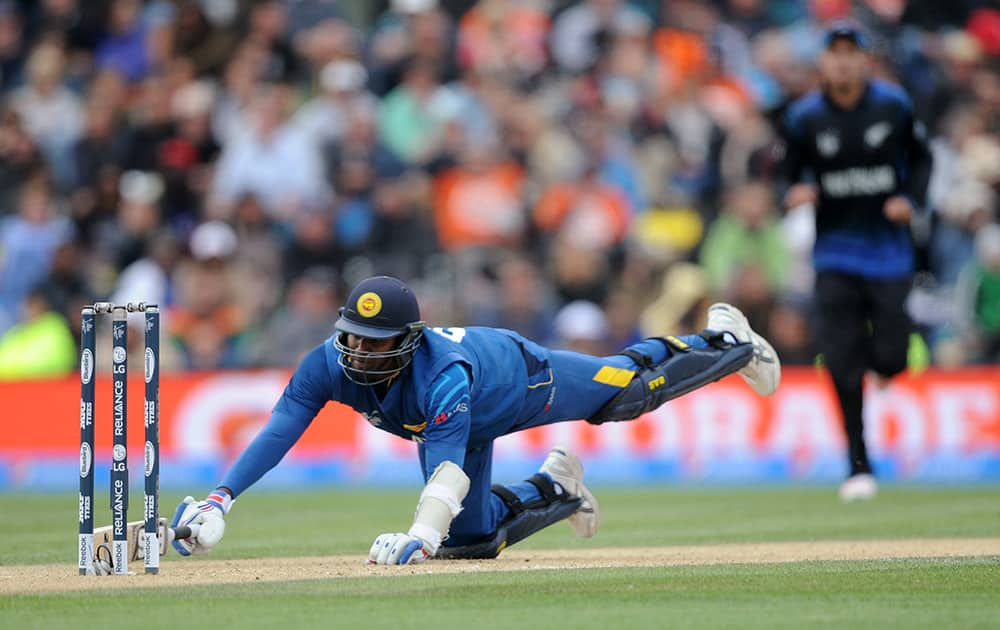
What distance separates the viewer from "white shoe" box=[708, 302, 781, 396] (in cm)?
1062

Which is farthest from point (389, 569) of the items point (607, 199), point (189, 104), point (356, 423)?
point (189, 104)

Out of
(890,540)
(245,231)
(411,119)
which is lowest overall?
(890,540)

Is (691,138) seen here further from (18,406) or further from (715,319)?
(715,319)

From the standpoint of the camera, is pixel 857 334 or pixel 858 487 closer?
pixel 857 334

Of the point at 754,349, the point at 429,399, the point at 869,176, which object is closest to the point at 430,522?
the point at 429,399

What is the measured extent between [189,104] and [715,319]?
36.3 feet

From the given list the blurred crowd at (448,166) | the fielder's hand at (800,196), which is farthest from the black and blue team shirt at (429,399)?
the blurred crowd at (448,166)

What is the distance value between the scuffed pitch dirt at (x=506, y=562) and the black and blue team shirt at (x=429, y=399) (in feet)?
1.70

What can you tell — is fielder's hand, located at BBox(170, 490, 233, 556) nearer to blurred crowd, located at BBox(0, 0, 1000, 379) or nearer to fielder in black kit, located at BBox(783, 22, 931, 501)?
fielder in black kit, located at BBox(783, 22, 931, 501)

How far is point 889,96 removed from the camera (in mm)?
12984

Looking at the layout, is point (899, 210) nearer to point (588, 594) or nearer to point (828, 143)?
point (828, 143)

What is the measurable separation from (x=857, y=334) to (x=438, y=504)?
6.03 meters

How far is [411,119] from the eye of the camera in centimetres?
1991

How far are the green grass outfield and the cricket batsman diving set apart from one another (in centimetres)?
44
